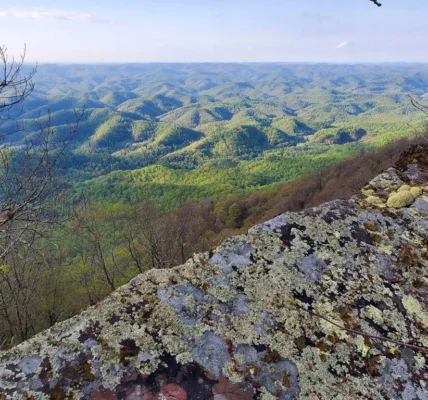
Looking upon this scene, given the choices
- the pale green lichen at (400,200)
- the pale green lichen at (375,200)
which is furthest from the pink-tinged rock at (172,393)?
the pale green lichen at (400,200)

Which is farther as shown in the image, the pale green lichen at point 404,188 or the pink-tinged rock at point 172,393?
the pale green lichen at point 404,188

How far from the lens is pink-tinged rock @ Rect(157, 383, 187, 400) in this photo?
2914 mm

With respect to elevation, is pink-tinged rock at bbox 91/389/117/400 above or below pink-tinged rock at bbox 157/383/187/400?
above

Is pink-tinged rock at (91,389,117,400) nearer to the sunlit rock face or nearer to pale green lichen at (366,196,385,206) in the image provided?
the sunlit rock face

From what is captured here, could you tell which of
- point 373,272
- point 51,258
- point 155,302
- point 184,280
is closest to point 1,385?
point 155,302

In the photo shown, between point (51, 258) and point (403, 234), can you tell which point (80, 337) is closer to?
point (403, 234)

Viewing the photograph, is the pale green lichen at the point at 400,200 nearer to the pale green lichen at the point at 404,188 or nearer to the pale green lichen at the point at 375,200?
the pale green lichen at the point at 375,200

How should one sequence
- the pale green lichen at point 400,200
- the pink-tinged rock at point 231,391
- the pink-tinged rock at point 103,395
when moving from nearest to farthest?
the pink-tinged rock at point 103,395
the pink-tinged rock at point 231,391
the pale green lichen at point 400,200

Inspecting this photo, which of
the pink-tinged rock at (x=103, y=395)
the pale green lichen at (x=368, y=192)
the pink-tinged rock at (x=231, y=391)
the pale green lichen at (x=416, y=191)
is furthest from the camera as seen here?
the pale green lichen at (x=368, y=192)

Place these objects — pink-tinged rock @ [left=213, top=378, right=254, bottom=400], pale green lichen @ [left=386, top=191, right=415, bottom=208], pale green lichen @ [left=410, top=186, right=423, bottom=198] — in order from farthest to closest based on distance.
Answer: pale green lichen @ [left=410, top=186, right=423, bottom=198], pale green lichen @ [left=386, top=191, right=415, bottom=208], pink-tinged rock @ [left=213, top=378, right=254, bottom=400]

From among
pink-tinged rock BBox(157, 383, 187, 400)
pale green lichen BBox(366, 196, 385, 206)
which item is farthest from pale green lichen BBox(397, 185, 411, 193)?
pink-tinged rock BBox(157, 383, 187, 400)

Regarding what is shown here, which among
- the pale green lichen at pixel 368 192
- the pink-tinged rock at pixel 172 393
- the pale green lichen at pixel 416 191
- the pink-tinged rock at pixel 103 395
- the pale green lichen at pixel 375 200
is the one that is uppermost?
the pale green lichen at pixel 416 191

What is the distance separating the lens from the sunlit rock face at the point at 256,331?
9.92 feet

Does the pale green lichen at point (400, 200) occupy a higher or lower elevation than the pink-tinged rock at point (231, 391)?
higher
